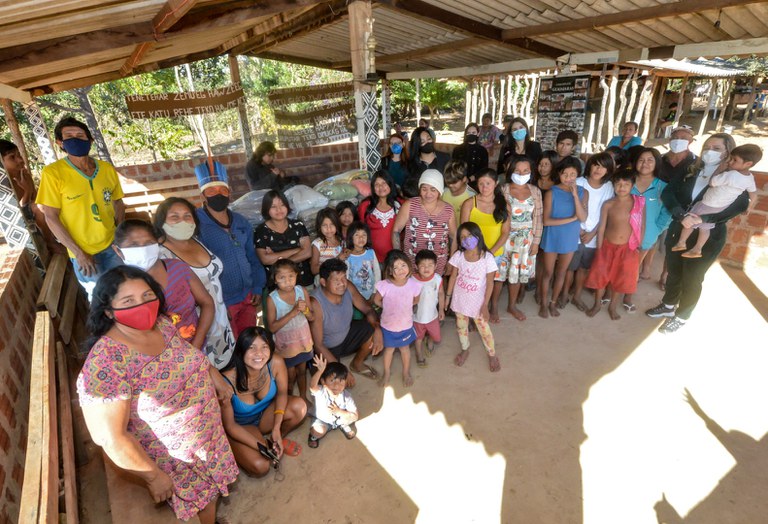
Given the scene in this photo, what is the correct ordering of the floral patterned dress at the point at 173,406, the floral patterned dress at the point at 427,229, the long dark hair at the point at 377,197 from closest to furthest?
the floral patterned dress at the point at 173,406
the floral patterned dress at the point at 427,229
the long dark hair at the point at 377,197

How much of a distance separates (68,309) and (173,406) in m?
2.98

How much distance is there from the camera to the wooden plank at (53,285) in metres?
3.28

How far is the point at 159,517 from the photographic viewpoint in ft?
6.94

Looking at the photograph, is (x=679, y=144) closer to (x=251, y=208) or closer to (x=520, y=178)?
(x=520, y=178)

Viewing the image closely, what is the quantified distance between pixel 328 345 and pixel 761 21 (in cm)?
542

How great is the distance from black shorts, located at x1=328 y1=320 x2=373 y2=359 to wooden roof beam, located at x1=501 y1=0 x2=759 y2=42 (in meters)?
4.22

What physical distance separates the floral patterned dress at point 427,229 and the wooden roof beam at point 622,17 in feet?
9.81

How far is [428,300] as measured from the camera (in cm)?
334

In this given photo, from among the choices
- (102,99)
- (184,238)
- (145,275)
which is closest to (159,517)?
(145,275)

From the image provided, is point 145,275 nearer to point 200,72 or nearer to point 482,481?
point 482,481

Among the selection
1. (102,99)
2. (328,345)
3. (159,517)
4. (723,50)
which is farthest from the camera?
(102,99)

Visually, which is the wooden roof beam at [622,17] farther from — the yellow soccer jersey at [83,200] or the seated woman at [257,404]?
the yellow soccer jersey at [83,200]

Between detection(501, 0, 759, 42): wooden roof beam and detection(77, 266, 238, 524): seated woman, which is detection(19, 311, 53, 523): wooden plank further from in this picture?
detection(501, 0, 759, 42): wooden roof beam

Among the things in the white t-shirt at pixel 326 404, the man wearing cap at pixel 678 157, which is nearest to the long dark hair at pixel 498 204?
the man wearing cap at pixel 678 157
